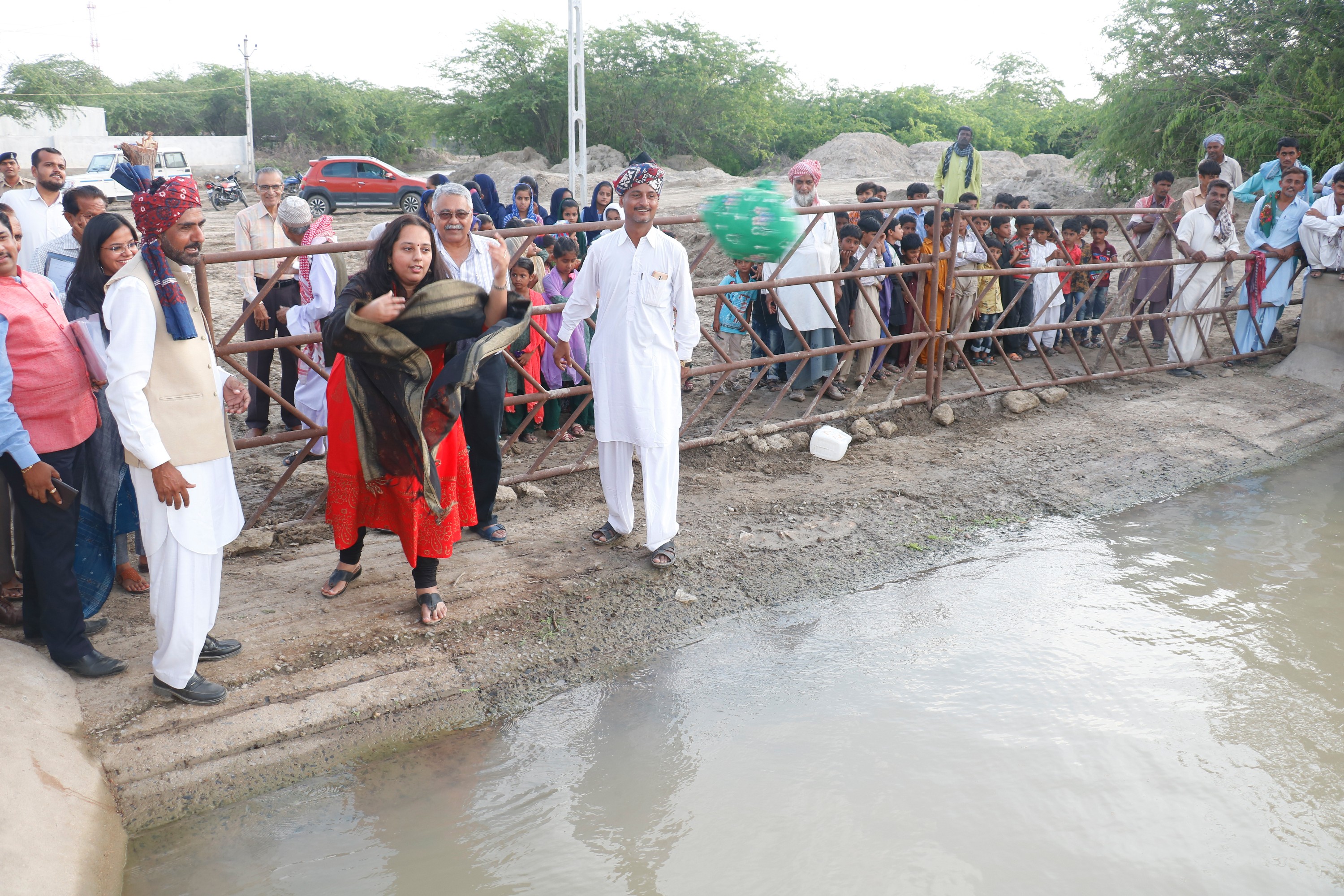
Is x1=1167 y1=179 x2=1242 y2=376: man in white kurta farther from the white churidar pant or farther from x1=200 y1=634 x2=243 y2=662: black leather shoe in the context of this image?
x1=200 y1=634 x2=243 y2=662: black leather shoe

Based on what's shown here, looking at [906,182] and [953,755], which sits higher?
[906,182]

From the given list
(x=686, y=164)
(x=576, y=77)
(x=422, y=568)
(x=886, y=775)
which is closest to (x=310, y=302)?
(x=422, y=568)

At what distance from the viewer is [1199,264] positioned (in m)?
8.23

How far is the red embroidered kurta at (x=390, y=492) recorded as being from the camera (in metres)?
3.58

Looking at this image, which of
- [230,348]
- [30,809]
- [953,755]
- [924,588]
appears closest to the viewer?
[30,809]

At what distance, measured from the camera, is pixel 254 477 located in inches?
214

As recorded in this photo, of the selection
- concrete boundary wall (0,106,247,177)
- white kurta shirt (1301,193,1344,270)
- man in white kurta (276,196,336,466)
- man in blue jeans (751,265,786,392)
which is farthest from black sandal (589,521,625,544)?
concrete boundary wall (0,106,247,177)

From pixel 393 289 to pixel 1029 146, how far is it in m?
30.6

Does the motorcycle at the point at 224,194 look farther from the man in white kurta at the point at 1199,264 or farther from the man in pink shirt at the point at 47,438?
the man in pink shirt at the point at 47,438

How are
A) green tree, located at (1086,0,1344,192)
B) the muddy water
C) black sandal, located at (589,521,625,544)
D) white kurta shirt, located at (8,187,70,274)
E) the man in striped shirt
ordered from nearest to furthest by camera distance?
the muddy water, black sandal, located at (589,521,625,544), white kurta shirt, located at (8,187,70,274), the man in striped shirt, green tree, located at (1086,0,1344,192)

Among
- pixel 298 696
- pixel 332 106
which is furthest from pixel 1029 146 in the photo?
pixel 298 696

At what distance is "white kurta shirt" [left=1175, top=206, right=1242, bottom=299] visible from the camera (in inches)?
326

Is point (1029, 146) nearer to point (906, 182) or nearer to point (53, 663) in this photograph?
point (906, 182)

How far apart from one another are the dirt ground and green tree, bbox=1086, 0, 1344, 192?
20.9 ft
